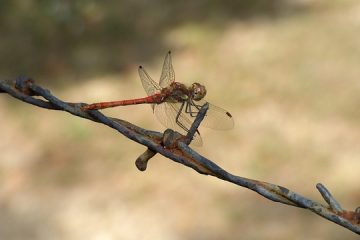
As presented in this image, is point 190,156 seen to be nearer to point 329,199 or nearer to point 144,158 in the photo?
point 144,158

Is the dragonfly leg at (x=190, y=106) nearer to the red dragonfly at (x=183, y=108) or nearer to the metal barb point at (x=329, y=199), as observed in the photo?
the red dragonfly at (x=183, y=108)

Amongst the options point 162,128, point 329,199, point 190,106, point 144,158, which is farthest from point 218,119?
point 162,128

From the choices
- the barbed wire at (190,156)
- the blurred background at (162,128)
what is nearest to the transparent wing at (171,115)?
the barbed wire at (190,156)

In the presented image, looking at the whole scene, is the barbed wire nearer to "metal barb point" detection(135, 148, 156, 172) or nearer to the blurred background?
"metal barb point" detection(135, 148, 156, 172)

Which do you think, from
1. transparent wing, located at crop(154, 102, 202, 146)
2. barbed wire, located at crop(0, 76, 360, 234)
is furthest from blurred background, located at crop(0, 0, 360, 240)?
barbed wire, located at crop(0, 76, 360, 234)

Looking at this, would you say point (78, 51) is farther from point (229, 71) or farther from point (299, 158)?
point (299, 158)
